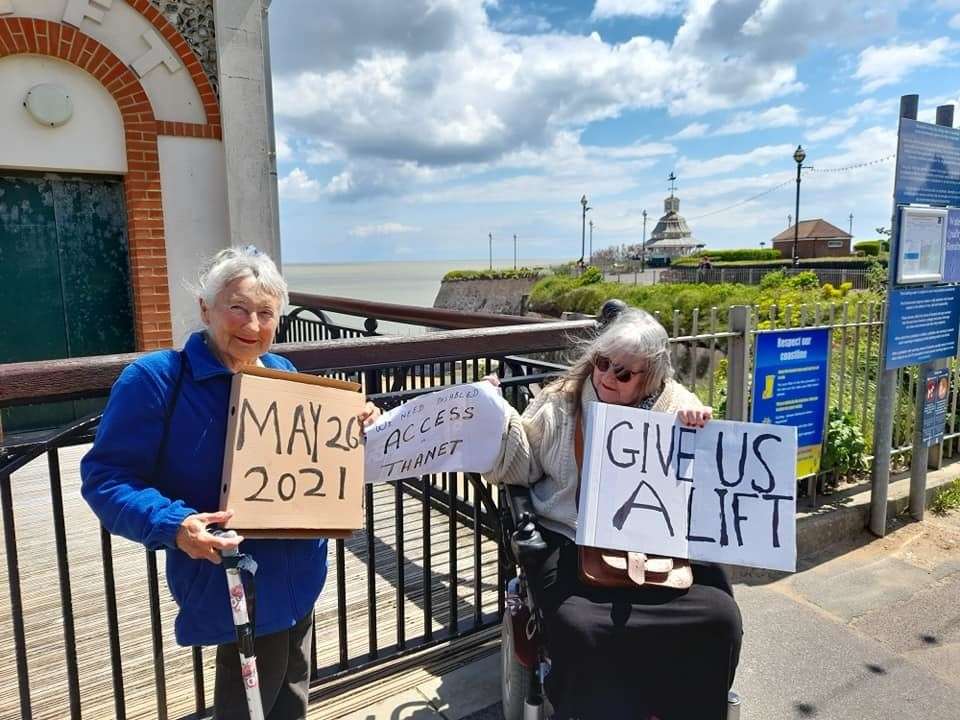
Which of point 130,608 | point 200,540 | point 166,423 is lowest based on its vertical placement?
point 130,608

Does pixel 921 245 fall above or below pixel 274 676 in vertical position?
above

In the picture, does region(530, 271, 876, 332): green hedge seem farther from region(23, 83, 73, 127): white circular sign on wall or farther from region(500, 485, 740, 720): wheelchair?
region(500, 485, 740, 720): wheelchair

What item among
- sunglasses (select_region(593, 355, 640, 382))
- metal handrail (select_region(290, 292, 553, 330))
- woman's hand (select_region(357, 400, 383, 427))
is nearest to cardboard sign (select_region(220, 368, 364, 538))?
woman's hand (select_region(357, 400, 383, 427))

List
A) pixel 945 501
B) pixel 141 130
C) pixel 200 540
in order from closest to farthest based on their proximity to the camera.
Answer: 1. pixel 200 540
2. pixel 945 501
3. pixel 141 130

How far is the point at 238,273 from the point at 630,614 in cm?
144

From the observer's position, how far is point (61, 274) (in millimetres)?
5500

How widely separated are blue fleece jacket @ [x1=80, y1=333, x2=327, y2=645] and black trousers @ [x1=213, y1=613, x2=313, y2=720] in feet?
0.26

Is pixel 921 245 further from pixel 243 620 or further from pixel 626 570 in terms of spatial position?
pixel 243 620

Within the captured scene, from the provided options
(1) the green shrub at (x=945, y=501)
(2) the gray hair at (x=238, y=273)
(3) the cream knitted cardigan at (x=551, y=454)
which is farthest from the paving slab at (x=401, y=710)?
(1) the green shrub at (x=945, y=501)

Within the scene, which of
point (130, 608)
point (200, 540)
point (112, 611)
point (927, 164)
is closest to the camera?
point (200, 540)

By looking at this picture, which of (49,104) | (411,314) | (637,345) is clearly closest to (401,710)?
(637,345)

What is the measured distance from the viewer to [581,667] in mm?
1881

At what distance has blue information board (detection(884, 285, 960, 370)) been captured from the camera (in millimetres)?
4227

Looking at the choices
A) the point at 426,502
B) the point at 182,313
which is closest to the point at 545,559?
the point at 426,502
